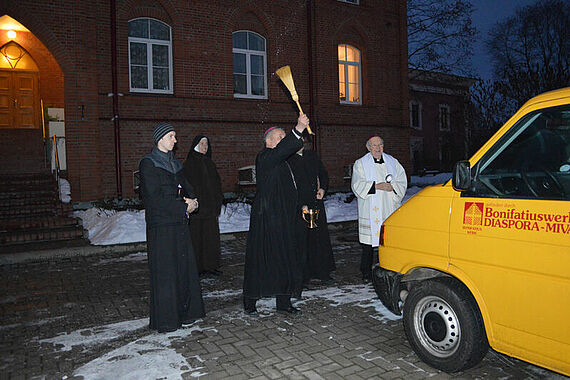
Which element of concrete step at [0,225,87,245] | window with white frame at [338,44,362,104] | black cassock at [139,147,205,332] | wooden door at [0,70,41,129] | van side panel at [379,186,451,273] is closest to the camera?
van side panel at [379,186,451,273]

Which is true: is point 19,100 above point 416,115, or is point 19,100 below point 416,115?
below

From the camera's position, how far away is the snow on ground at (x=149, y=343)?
3.92 metres

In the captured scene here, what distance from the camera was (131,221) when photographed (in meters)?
11.4

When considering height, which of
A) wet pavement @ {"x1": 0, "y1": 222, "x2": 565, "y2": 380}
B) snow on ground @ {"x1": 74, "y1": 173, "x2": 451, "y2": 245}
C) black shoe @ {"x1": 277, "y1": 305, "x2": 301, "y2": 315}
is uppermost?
snow on ground @ {"x1": 74, "y1": 173, "x2": 451, "y2": 245}

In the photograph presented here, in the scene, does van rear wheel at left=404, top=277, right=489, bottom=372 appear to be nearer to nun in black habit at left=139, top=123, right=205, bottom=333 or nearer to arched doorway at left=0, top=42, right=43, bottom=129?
nun in black habit at left=139, top=123, right=205, bottom=333

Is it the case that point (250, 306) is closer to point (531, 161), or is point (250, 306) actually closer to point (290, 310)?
point (290, 310)

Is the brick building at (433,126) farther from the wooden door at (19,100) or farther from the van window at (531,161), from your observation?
the van window at (531,161)

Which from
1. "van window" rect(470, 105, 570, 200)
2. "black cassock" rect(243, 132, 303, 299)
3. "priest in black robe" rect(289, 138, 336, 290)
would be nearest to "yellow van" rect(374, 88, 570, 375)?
"van window" rect(470, 105, 570, 200)

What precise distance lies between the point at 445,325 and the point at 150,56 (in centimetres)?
1288

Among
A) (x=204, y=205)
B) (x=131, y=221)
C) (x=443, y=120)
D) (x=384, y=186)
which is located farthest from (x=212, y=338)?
(x=443, y=120)

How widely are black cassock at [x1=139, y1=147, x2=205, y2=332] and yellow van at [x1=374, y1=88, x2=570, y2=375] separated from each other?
7.70 ft

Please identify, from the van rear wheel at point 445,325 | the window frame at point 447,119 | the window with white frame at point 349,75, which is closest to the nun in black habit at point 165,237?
the van rear wheel at point 445,325

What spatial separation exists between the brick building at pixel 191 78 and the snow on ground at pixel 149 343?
8.93 metres

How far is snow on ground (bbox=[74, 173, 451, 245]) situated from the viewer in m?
10.4
